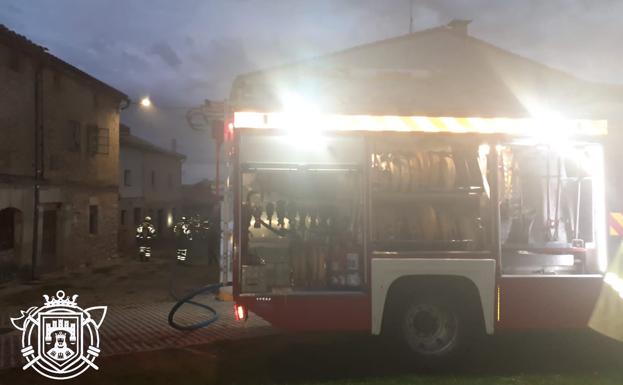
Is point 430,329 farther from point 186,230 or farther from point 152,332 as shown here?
point 186,230

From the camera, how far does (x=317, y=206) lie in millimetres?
5938

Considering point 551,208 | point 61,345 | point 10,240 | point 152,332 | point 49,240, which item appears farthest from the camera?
point 49,240

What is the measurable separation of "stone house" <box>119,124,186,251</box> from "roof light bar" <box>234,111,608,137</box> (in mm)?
17512

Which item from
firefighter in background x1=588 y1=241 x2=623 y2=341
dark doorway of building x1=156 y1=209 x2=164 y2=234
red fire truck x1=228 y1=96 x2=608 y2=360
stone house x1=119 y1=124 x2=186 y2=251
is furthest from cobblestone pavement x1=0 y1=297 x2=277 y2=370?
A: dark doorway of building x1=156 y1=209 x2=164 y2=234

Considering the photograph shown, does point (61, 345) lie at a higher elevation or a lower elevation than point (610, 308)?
lower

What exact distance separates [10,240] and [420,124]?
1172 cm

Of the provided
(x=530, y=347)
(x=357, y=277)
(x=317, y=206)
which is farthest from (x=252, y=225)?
(x=530, y=347)

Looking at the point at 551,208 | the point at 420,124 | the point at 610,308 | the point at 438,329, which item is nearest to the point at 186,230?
the point at 438,329

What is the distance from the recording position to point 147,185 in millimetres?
30547

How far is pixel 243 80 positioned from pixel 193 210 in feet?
122

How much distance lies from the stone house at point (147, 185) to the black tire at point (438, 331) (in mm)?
17895

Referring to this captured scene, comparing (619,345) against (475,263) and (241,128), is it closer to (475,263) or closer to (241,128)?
(475,263)

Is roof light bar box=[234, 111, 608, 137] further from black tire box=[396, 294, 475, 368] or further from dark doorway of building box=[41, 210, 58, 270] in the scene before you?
dark doorway of building box=[41, 210, 58, 270]

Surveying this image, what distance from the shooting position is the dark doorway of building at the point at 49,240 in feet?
49.2
